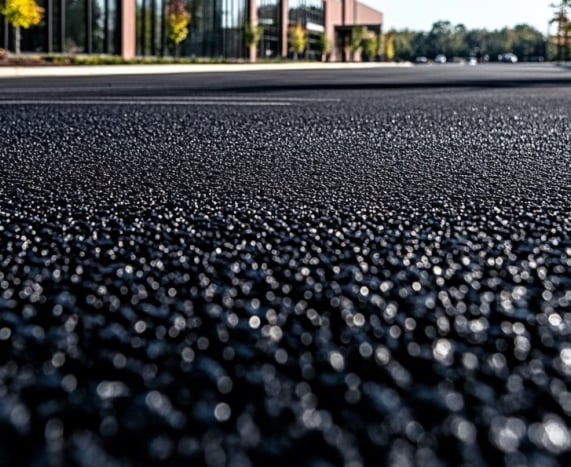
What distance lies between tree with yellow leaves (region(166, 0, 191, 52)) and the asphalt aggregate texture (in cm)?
3791

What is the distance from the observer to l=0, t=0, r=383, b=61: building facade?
3150 centimetres

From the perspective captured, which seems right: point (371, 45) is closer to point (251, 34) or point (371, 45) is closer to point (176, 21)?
point (251, 34)

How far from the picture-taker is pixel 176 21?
124ft

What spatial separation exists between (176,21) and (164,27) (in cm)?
144

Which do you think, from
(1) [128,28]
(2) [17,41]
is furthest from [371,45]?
(2) [17,41]

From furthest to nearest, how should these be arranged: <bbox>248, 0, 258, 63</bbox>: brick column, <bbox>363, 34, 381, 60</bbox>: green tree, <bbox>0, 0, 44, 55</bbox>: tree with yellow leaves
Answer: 1. <bbox>363, 34, 381, 60</bbox>: green tree
2. <bbox>248, 0, 258, 63</bbox>: brick column
3. <bbox>0, 0, 44, 55</bbox>: tree with yellow leaves

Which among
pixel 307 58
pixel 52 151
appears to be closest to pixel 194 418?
pixel 52 151

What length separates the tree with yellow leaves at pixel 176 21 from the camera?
37906 mm

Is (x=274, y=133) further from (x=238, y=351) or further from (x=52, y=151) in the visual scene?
(x=238, y=351)

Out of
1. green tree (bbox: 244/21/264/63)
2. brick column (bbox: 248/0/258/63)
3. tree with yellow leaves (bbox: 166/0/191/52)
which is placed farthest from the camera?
brick column (bbox: 248/0/258/63)

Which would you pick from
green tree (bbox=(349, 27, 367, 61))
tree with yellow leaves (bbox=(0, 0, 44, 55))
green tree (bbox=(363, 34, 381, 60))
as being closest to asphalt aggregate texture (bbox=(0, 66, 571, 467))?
tree with yellow leaves (bbox=(0, 0, 44, 55))

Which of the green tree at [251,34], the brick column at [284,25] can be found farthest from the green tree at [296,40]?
the green tree at [251,34]

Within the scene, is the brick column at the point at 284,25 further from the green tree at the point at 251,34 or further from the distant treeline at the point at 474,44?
the distant treeline at the point at 474,44

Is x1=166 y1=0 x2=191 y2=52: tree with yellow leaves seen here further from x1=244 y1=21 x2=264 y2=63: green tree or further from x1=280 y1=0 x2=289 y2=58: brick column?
x1=280 y1=0 x2=289 y2=58: brick column
